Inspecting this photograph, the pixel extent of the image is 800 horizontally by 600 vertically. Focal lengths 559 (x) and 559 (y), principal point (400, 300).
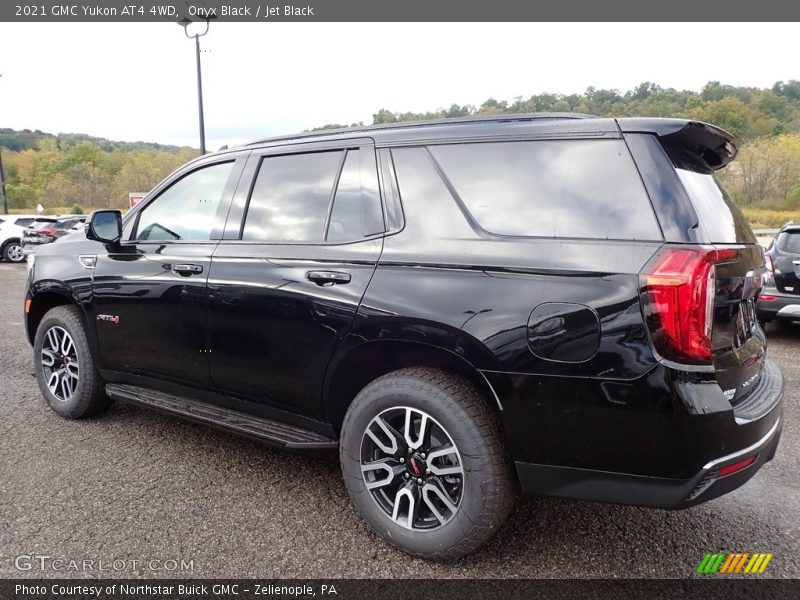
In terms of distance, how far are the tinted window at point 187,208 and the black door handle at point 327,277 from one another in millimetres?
928

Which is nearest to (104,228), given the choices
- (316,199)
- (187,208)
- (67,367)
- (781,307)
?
(187,208)

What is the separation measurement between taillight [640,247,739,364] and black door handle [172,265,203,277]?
2277 mm

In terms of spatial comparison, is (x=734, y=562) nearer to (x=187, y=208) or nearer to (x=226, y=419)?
(x=226, y=419)

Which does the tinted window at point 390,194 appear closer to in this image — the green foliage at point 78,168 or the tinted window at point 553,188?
the tinted window at point 553,188

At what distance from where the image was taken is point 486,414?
220cm

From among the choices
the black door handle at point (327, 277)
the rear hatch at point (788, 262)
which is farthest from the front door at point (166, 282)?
the rear hatch at point (788, 262)

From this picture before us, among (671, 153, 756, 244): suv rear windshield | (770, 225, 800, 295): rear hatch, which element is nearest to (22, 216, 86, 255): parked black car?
(770, 225, 800, 295): rear hatch

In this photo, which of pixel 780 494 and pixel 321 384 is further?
pixel 780 494

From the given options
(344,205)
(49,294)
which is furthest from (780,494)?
(49,294)

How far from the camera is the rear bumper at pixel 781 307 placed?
20.7ft

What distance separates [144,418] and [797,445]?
4.40m

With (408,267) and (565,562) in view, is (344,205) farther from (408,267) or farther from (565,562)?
(565,562)

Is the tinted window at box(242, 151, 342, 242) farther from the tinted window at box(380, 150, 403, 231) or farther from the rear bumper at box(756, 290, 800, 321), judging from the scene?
the rear bumper at box(756, 290, 800, 321)

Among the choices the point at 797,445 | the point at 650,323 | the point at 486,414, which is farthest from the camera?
the point at 797,445
